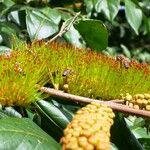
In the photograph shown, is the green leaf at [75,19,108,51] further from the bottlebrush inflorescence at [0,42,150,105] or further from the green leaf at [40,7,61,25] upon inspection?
the bottlebrush inflorescence at [0,42,150,105]

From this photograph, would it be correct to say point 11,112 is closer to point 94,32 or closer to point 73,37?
point 94,32

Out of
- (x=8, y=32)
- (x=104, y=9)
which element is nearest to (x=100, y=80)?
(x=8, y=32)

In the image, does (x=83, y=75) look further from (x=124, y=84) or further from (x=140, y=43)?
(x=140, y=43)

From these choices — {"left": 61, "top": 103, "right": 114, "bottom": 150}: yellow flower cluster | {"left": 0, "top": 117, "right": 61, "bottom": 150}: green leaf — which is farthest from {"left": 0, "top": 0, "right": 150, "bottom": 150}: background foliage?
{"left": 61, "top": 103, "right": 114, "bottom": 150}: yellow flower cluster

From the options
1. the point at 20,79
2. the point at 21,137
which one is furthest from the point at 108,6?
the point at 21,137

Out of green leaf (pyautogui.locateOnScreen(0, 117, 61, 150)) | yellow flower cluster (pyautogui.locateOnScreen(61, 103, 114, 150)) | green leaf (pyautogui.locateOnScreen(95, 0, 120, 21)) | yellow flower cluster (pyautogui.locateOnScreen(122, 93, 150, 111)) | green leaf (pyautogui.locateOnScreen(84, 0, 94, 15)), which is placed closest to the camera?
yellow flower cluster (pyautogui.locateOnScreen(61, 103, 114, 150))

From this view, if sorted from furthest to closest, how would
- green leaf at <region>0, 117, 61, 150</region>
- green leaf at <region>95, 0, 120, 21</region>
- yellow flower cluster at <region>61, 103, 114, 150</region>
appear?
green leaf at <region>95, 0, 120, 21</region>
green leaf at <region>0, 117, 61, 150</region>
yellow flower cluster at <region>61, 103, 114, 150</region>
